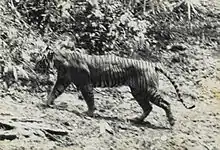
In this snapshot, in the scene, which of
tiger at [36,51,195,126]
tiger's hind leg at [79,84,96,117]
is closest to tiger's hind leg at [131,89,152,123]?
tiger at [36,51,195,126]

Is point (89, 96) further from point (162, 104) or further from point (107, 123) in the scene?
point (162, 104)

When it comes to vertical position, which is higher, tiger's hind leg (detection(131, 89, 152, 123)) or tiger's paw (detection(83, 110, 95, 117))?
tiger's hind leg (detection(131, 89, 152, 123))

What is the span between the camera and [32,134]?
1.51 metres

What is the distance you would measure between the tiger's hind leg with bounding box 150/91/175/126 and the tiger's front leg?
0.88 ft

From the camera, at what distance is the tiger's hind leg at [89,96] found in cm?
160

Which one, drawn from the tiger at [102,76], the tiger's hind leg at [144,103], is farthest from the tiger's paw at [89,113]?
the tiger's hind leg at [144,103]

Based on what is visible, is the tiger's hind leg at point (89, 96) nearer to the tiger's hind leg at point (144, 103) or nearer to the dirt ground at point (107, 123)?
the dirt ground at point (107, 123)

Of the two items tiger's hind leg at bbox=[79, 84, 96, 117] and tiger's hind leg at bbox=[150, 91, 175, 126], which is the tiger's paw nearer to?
tiger's hind leg at bbox=[79, 84, 96, 117]

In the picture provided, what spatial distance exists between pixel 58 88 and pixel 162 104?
32cm

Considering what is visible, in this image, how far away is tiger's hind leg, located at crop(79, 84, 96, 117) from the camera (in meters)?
1.60

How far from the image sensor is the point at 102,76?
5.28ft

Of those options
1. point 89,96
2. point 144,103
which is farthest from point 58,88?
point 144,103

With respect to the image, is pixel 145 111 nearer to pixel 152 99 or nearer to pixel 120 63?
pixel 152 99

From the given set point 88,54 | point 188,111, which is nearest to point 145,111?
point 188,111
